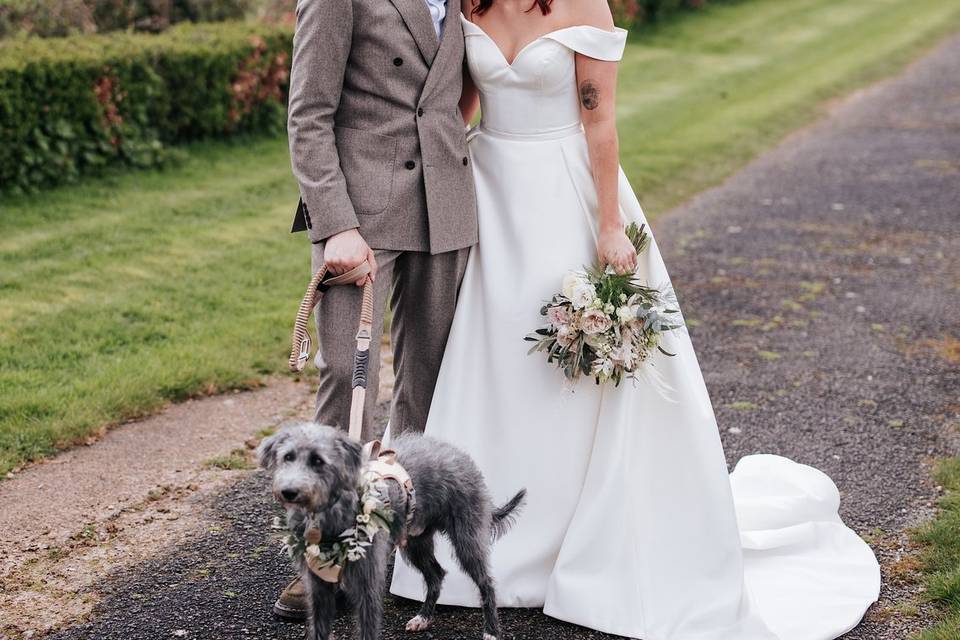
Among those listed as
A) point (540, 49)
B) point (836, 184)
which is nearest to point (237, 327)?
point (540, 49)

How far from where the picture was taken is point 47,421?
5.29m

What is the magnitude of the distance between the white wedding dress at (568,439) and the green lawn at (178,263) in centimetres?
229

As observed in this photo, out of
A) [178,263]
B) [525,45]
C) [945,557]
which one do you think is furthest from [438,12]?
[178,263]

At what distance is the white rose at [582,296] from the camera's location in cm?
379

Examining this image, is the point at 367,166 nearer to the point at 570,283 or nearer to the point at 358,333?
the point at 358,333

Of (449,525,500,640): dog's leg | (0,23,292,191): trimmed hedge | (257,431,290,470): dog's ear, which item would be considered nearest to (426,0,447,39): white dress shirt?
(257,431,290,470): dog's ear

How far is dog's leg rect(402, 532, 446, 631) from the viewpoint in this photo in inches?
148

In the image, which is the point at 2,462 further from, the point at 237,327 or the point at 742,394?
the point at 742,394

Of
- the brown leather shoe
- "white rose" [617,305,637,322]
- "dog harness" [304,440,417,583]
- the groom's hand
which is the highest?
the groom's hand

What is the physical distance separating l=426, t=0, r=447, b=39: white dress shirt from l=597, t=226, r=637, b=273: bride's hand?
2.97 ft

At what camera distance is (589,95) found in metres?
3.89

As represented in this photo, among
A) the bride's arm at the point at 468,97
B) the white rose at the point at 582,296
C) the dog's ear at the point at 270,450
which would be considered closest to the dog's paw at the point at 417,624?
the dog's ear at the point at 270,450

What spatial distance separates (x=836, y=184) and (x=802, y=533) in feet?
24.6

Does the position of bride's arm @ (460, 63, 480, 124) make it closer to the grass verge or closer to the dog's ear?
the dog's ear
